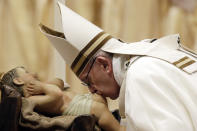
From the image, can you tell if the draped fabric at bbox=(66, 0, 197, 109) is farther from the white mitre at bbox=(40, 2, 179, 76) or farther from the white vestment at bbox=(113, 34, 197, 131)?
the white vestment at bbox=(113, 34, 197, 131)

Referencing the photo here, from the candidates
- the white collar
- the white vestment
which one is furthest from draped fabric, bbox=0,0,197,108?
the white vestment

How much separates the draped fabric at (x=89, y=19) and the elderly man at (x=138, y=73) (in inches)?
26.3

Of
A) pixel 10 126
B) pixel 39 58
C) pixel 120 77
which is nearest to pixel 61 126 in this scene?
pixel 10 126

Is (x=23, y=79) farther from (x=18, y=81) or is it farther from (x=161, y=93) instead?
(x=161, y=93)

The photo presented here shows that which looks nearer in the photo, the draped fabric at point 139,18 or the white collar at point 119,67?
the white collar at point 119,67

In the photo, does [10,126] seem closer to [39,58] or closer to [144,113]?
[144,113]

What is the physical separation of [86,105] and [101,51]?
0.84ft

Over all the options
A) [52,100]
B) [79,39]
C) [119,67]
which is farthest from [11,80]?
[119,67]

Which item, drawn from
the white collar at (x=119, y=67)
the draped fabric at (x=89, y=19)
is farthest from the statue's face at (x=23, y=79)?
the draped fabric at (x=89, y=19)

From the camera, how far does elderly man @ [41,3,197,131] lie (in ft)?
4.40

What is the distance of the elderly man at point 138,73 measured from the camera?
52.8 inches

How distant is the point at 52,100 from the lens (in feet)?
5.63

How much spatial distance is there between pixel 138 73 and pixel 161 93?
0.36 feet

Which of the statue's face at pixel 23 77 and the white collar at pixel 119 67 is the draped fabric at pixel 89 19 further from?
the white collar at pixel 119 67
